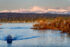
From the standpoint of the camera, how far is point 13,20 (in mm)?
5277

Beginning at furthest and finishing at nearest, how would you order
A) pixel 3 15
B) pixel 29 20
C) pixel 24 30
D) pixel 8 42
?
pixel 24 30, pixel 29 20, pixel 3 15, pixel 8 42

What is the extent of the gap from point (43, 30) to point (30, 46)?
11.7 feet

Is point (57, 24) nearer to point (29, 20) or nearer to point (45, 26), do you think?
point (45, 26)

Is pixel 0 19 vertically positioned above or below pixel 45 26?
above

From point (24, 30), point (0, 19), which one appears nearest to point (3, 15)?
point (0, 19)

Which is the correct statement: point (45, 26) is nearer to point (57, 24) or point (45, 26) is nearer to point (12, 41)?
point (57, 24)

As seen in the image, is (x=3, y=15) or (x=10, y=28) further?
(x=10, y=28)

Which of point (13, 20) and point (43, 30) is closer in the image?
point (13, 20)

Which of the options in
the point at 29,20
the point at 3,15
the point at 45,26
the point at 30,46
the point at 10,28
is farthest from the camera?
the point at 45,26

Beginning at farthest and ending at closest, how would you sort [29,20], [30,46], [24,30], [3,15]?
[24,30] → [29,20] → [3,15] → [30,46]

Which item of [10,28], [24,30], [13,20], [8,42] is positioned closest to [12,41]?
[8,42]

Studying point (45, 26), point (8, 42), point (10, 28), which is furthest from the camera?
point (45, 26)

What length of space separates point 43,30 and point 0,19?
9.85ft

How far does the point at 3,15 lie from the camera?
505 centimetres
